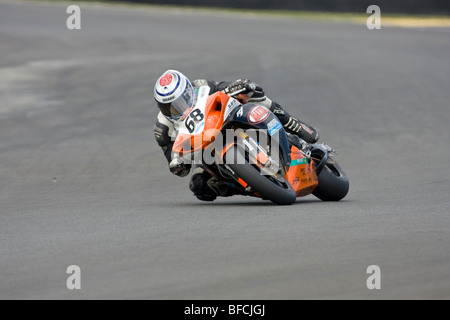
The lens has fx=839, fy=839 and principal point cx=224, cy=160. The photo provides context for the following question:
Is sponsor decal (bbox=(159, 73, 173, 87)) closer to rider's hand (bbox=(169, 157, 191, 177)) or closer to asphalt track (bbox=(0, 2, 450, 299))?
rider's hand (bbox=(169, 157, 191, 177))

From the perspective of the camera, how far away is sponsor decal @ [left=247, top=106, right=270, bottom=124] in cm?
718

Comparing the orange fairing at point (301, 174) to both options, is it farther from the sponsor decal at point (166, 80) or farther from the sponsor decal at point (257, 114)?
the sponsor decal at point (166, 80)

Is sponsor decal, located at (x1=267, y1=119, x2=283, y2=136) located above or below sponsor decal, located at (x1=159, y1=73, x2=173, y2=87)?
below

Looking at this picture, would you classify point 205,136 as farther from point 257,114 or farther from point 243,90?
point 243,90

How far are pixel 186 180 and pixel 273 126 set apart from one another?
3000 mm

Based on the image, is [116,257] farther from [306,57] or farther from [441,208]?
[306,57]

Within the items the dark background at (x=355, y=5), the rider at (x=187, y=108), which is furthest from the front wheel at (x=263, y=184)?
the dark background at (x=355, y=5)

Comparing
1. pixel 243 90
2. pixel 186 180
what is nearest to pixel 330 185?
pixel 243 90

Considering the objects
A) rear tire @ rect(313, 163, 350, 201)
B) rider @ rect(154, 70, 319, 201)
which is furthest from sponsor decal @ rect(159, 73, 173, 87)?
rear tire @ rect(313, 163, 350, 201)

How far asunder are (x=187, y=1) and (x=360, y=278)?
21.3 metres

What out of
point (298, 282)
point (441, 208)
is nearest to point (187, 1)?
point (441, 208)

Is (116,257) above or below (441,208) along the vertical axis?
below

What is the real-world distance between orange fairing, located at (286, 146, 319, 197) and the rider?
362mm
